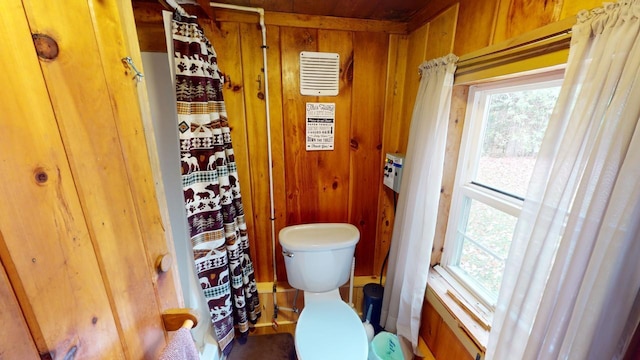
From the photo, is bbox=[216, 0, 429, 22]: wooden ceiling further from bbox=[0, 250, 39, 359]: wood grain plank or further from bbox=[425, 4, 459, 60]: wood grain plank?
bbox=[0, 250, 39, 359]: wood grain plank

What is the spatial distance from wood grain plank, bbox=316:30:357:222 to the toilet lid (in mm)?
573

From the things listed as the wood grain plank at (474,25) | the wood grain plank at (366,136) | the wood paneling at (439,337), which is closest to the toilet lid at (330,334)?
the wood paneling at (439,337)

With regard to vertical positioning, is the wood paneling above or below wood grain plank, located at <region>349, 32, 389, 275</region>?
below

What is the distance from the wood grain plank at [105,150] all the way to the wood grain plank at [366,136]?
3.99ft

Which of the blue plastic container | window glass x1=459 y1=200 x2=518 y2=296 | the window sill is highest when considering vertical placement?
window glass x1=459 y1=200 x2=518 y2=296

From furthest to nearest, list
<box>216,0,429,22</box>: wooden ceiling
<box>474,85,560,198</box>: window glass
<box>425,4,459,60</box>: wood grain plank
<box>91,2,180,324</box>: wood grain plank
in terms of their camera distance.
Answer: <box>216,0,429,22</box>: wooden ceiling
<box>425,4,459,60</box>: wood grain plank
<box>474,85,560,198</box>: window glass
<box>91,2,180,324</box>: wood grain plank

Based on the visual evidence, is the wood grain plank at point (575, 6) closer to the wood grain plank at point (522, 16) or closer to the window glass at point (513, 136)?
the wood grain plank at point (522, 16)

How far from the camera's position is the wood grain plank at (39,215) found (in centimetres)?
36

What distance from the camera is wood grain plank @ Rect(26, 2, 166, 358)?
1.49ft

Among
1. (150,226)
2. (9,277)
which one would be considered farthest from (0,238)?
(150,226)

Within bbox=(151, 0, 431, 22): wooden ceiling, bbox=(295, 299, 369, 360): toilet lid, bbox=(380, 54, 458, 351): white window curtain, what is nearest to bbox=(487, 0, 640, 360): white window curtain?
bbox=(380, 54, 458, 351): white window curtain

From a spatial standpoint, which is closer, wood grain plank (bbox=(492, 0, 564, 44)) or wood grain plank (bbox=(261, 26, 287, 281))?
wood grain plank (bbox=(492, 0, 564, 44))

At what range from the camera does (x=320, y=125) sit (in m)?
1.55

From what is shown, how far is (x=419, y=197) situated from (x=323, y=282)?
2.56ft
